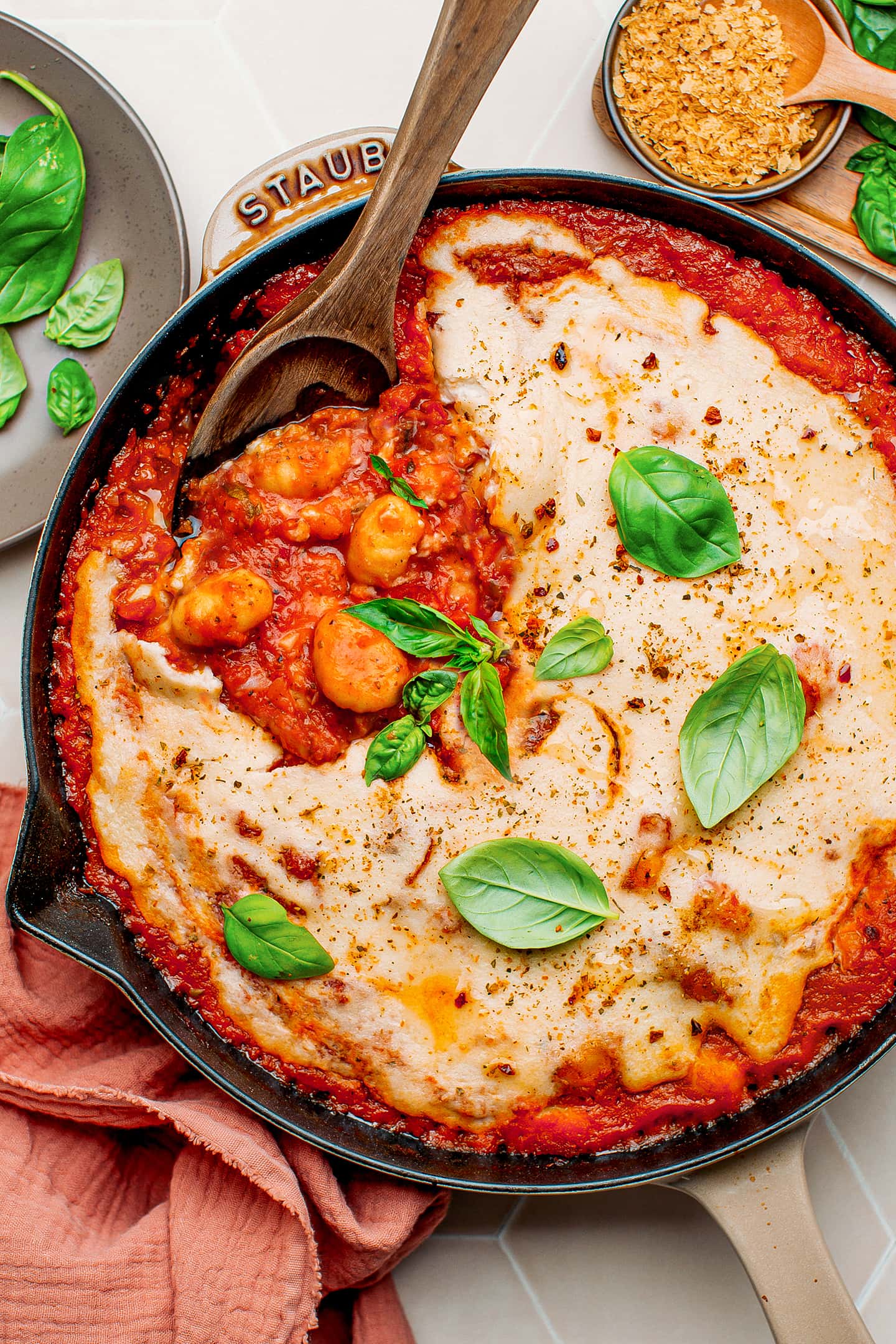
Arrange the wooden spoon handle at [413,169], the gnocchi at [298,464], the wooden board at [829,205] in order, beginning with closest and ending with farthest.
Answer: the wooden spoon handle at [413,169]
the gnocchi at [298,464]
the wooden board at [829,205]

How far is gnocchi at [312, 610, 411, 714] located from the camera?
1.90 meters

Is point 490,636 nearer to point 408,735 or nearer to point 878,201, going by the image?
point 408,735

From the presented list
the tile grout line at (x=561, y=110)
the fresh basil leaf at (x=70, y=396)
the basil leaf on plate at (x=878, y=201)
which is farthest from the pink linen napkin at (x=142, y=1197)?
the basil leaf on plate at (x=878, y=201)

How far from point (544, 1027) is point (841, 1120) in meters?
1.01

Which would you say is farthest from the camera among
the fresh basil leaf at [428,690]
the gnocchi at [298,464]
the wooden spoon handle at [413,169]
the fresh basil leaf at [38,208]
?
the fresh basil leaf at [38,208]

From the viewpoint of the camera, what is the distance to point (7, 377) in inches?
92.8

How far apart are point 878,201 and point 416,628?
5.18 feet

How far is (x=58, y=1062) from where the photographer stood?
2201 millimetres

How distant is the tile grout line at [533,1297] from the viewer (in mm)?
2480

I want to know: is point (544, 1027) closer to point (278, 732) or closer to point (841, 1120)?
point (278, 732)

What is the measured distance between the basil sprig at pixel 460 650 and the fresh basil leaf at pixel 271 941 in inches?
20.7

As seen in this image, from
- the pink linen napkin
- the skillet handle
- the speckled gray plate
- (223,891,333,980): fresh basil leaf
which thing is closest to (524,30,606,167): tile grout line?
the speckled gray plate

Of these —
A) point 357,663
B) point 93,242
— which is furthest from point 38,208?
point 357,663

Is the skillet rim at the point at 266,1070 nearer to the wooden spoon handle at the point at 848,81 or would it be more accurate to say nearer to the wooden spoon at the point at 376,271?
the wooden spoon at the point at 376,271
